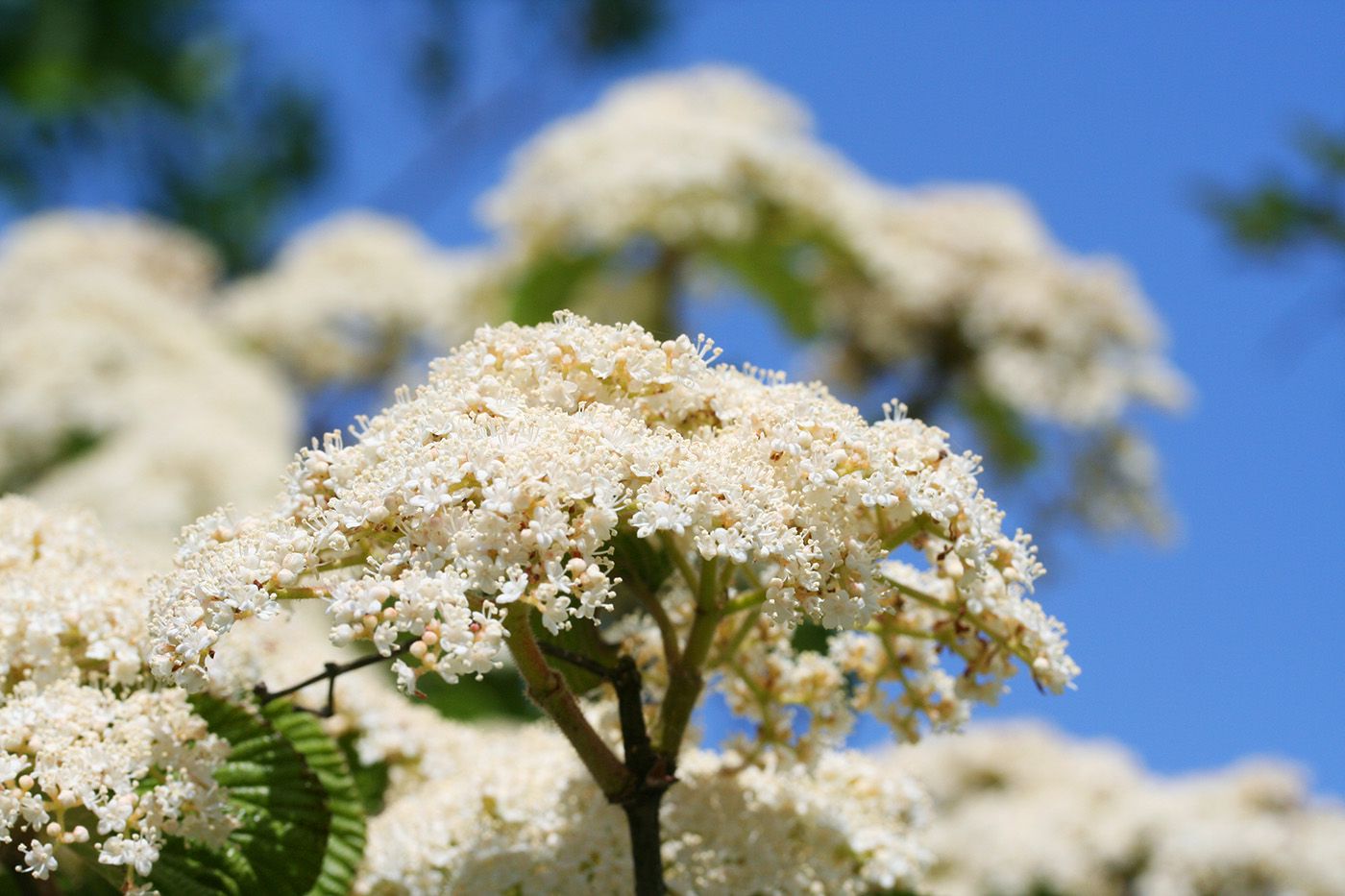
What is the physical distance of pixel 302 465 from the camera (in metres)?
1.36

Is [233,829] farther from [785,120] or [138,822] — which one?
[785,120]

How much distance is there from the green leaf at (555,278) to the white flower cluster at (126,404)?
3.64ft

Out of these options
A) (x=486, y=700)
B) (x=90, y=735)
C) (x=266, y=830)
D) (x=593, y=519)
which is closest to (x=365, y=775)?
(x=266, y=830)

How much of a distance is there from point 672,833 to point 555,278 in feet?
13.4

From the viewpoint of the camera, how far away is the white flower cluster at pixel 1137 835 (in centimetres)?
355

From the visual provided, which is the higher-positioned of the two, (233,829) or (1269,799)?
(1269,799)

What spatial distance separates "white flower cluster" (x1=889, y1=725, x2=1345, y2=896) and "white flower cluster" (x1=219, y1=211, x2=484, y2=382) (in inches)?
134

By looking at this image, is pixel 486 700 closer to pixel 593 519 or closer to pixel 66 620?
pixel 66 620

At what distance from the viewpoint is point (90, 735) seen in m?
1.30

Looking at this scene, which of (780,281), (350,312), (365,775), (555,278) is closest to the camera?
(365,775)

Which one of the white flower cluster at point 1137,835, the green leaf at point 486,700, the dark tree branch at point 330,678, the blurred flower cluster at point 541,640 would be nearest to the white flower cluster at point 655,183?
the green leaf at point 486,700

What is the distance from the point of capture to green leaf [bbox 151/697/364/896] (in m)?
1.36

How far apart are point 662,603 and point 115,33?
11.4 meters

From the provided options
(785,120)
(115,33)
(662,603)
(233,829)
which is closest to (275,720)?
(233,829)
